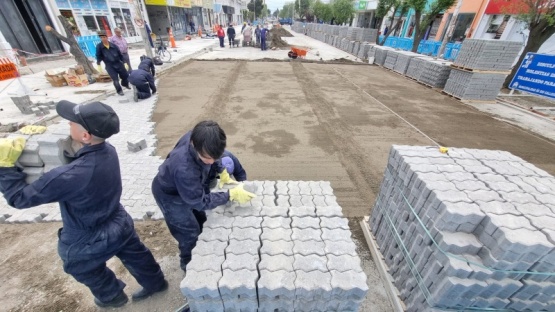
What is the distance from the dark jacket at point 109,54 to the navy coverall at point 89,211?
7.62 m

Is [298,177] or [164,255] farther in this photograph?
[298,177]

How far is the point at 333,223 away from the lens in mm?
2271

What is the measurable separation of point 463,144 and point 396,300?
547 cm

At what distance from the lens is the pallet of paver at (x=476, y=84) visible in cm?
907

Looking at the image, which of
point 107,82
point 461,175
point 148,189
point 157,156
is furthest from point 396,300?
point 107,82

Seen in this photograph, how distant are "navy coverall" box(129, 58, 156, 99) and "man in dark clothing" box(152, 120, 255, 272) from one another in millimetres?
7009

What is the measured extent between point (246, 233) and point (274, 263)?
0.39 m

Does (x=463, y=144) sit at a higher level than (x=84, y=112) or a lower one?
lower

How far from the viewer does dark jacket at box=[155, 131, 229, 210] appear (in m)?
2.06

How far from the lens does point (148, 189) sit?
14.0 feet

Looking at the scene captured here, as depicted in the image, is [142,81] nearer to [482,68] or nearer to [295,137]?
[295,137]

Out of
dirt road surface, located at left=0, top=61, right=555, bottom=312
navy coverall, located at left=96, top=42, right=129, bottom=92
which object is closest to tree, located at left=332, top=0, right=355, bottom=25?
dirt road surface, located at left=0, top=61, right=555, bottom=312

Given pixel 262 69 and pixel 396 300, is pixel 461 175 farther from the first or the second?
pixel 262 69

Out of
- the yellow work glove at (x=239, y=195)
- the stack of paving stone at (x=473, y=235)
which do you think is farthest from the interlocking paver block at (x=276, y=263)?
the stack of paving stone at (x=473, y=235)
